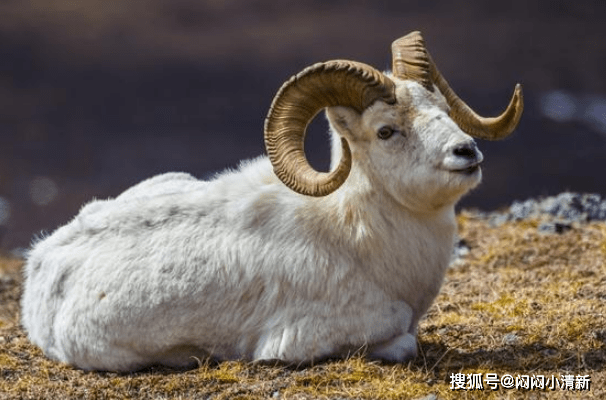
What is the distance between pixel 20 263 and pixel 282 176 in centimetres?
1185

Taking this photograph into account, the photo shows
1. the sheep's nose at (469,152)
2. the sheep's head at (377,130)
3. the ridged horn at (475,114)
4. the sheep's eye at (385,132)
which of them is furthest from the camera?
the ridged horn at (475,114)

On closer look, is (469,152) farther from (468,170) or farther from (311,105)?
(311,105)

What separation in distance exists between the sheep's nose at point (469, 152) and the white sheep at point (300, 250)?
14 cm

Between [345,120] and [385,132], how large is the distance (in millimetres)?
429

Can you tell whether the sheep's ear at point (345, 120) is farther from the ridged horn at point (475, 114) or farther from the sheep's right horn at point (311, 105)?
the ridged horn at point (475, 114)

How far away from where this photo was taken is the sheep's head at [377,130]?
9.42 meters

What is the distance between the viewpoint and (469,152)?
9281 millimetres

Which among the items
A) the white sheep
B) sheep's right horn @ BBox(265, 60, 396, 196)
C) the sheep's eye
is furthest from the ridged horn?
the sheep's eye

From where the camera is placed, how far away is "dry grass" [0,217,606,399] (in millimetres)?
9305

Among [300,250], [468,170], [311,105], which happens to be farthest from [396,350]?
[311,105]

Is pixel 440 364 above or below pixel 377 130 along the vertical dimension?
below

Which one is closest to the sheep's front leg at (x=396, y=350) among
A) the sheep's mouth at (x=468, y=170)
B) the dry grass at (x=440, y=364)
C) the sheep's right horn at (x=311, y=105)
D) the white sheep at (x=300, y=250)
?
the white sheep at (x=300, y=250)

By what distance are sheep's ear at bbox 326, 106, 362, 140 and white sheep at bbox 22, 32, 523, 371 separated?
1 centimetres

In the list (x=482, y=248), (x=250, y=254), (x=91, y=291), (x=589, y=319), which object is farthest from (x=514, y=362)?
(x=482, y=248)
